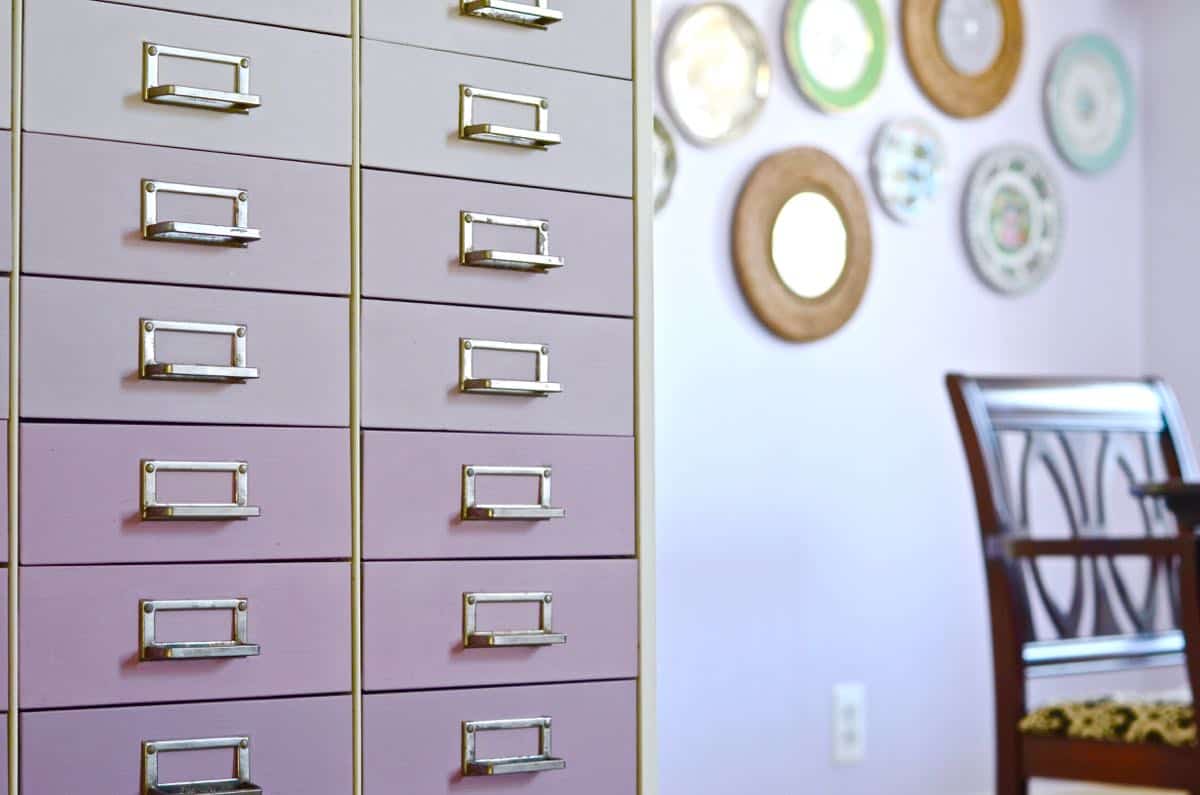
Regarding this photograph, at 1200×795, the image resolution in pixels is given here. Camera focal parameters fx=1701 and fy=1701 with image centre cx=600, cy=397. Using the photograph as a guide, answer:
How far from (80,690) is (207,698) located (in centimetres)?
14

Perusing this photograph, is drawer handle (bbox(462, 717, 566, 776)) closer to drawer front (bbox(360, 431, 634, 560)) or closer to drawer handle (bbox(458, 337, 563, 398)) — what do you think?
drawer front (bbox(360, 431, 634, 560))

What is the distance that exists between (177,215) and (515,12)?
479mm

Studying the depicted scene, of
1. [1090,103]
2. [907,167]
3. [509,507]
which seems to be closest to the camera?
[509,507]

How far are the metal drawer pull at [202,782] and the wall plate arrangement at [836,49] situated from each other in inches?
68.7

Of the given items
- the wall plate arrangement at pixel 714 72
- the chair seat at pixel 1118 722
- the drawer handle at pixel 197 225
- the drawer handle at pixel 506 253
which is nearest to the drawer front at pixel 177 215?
the drawer handle at pixel 197 225

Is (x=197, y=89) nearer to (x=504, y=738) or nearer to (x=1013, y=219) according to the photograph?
(x=504, y=738)

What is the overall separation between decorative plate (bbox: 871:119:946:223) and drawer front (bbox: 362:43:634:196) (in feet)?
3.91

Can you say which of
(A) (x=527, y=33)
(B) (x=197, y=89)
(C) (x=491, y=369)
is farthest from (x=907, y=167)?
(B) (x=197, y=89)

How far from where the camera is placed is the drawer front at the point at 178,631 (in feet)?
A: 5.69

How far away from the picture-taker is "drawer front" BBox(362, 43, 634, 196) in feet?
6.35

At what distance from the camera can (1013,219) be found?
3.43 m

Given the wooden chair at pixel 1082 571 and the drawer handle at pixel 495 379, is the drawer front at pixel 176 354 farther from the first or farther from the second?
the wooden chair at pixel 1082 571

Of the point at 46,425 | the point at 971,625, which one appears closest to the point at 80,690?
the point at 46,425

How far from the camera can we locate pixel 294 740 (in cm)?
186
